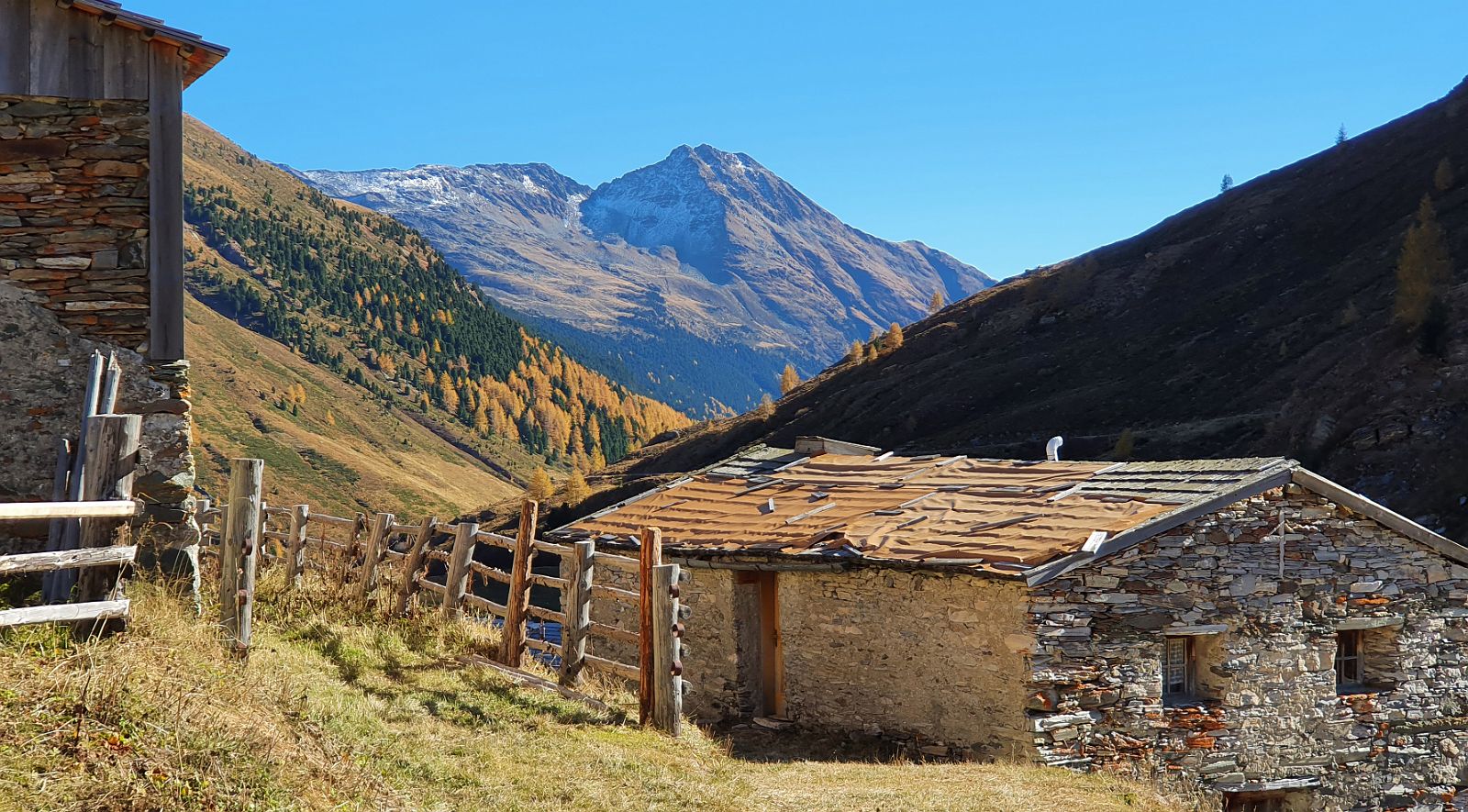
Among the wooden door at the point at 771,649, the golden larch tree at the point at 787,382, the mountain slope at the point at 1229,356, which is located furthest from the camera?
the golden larch tree at the point at 787,382

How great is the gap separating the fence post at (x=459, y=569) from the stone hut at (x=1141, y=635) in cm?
353

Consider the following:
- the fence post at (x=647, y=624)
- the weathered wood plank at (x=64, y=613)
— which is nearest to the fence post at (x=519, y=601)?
the fence post at (x=647, y=624)

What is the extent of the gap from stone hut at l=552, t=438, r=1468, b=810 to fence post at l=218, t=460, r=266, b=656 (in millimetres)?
7322

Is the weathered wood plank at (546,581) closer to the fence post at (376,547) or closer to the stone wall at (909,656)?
the fence post at (376,547)

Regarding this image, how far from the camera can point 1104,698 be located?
13508 millimetres

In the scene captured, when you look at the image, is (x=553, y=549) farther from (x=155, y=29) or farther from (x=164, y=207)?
(x=155, y=29)

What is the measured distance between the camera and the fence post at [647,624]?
1090 centimetres

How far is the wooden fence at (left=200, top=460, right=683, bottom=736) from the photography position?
9.56 m

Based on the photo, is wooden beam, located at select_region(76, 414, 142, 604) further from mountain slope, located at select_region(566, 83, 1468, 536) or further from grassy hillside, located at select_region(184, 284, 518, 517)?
grassy hillside, located at select_region(184, 284, 518, 517)

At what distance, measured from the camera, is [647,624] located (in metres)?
11.2

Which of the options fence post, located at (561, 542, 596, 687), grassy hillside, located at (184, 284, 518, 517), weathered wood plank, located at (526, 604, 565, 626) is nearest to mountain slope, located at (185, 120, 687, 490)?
grassy hillside, located at (184, 284, 518, 517)

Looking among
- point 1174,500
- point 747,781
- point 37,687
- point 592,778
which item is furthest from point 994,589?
point 37,687

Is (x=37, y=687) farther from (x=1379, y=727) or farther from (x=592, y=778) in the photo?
(x=1379, y=727)

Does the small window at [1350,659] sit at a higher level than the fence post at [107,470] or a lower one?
lower
